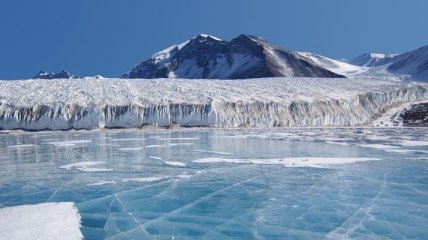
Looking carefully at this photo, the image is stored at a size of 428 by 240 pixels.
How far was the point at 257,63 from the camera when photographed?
408 ft

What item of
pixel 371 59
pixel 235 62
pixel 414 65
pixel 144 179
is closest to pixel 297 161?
pixel 144 179

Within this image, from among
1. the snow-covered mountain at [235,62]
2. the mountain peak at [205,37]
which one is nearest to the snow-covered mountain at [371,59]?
the snow-covered mountain at [235,62]

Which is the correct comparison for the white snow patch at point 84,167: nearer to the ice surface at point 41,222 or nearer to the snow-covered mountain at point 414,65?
the ice surface at point 41,222

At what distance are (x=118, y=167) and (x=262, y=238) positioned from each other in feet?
27.7

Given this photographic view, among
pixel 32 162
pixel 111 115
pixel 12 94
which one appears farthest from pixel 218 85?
pixel 32 162

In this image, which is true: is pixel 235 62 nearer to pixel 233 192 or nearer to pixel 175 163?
pixel 175 163

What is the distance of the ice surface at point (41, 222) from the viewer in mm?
7074

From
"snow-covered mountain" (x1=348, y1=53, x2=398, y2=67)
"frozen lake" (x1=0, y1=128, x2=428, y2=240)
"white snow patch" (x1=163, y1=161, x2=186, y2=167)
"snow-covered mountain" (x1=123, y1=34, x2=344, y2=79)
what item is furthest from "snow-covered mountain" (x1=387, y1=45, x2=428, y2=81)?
"white snow patch" (x1=163, y1=161, x2=186, y2=167)

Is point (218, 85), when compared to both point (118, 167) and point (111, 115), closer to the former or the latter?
point (111, 115)

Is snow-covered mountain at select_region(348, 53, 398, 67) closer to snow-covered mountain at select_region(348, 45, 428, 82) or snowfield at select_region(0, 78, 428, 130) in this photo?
snow-covered mountain at select_region(348, 45, 428, 82)

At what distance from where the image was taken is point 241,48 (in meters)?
140

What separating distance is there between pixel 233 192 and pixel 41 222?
15.1 ft

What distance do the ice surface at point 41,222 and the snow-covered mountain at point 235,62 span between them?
350ft

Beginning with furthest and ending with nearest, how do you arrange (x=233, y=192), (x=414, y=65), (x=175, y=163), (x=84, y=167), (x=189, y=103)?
(x=414, y=65) → (x=189, y=103) → (x=175, y=163) → (x=84, y=167) → (x=233, y=192)
